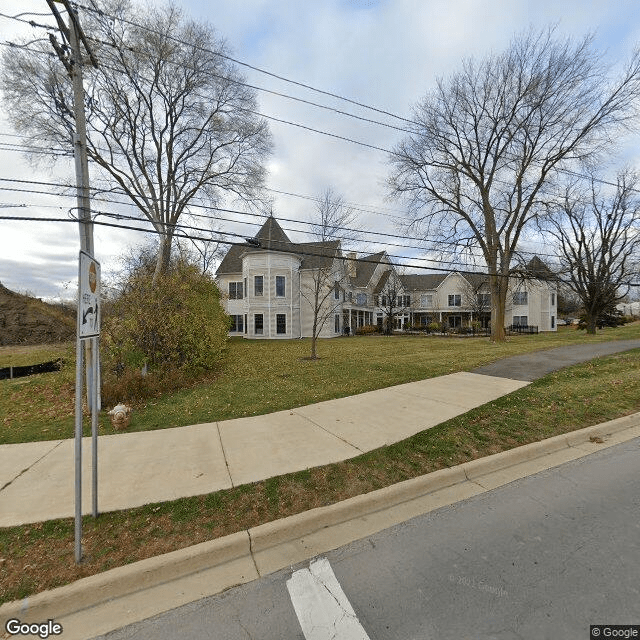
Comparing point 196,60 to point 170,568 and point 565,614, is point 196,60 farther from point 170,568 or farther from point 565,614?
point 565,614

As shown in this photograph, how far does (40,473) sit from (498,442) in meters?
6.18

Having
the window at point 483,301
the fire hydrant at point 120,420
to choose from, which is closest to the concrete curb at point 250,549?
the fire hydrant at point 120,420

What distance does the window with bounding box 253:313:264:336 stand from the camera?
27.8 m

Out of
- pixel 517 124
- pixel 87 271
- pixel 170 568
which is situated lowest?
pixel 170 568

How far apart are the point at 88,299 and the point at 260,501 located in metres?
2.57

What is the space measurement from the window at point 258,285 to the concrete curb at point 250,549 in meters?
24.6

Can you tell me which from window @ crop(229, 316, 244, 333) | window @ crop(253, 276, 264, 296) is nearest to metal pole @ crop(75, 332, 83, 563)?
window @ crop(253, 276, 264, 296)

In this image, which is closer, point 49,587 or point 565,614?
point 565,614

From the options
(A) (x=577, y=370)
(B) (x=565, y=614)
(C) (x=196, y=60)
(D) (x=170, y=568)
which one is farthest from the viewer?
(C) (x=196, y=60)

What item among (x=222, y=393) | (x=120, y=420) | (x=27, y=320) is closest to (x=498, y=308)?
(x=222, y=393)

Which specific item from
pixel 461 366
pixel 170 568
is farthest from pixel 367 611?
pixel 461 366

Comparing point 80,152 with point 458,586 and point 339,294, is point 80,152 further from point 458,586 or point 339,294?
point 339,294

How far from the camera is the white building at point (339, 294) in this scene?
1055 inches

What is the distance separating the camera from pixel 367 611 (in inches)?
85.1
